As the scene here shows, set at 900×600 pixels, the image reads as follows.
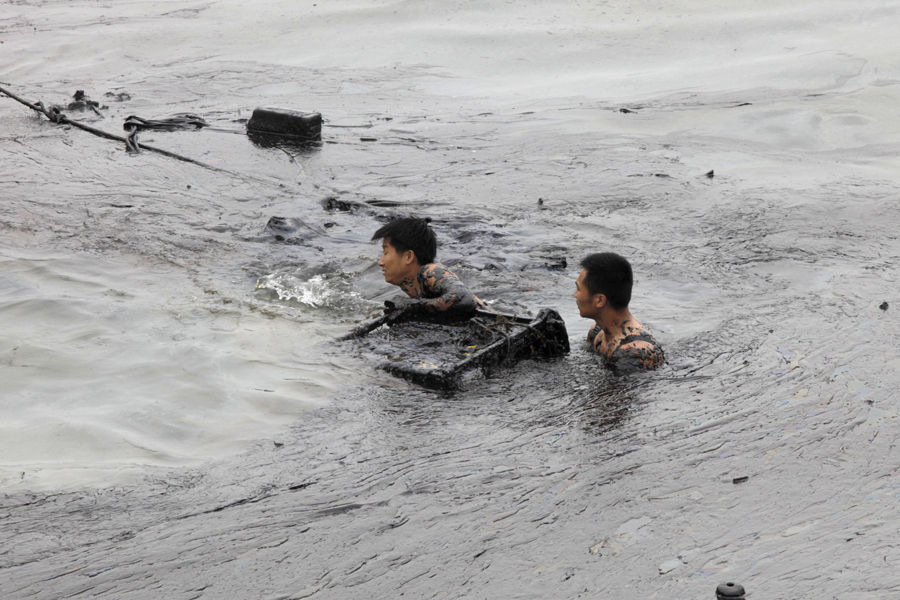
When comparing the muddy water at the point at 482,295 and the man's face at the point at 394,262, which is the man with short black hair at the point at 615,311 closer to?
the muddy water at the point at 482,295

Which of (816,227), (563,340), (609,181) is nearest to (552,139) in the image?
(609,181)

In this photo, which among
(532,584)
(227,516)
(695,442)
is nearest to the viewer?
(532,584)

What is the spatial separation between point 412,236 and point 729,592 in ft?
12.2

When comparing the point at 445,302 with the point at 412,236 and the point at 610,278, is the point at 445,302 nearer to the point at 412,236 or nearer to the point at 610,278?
the point at 412,236

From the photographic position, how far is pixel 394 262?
21.8 ft

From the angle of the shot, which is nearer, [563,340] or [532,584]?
[532,584]

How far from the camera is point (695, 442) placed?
4.91 meters

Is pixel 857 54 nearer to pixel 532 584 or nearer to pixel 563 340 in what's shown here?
pixel 563 340

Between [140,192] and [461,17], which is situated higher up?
[461,17]

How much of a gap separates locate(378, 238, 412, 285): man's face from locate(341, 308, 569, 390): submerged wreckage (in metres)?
0.43

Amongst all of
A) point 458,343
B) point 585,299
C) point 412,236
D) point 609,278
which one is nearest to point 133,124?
point 412,236

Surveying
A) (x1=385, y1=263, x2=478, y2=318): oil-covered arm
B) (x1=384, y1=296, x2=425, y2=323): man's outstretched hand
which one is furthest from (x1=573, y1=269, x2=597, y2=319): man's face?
(x1=384, y1=296, x2=425, y2=323): man's outstretched hand

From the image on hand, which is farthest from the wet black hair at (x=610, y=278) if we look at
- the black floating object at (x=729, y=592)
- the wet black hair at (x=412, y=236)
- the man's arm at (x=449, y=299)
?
the black floating object at (x=729, y=592)

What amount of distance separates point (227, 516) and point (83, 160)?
23.4 ft
